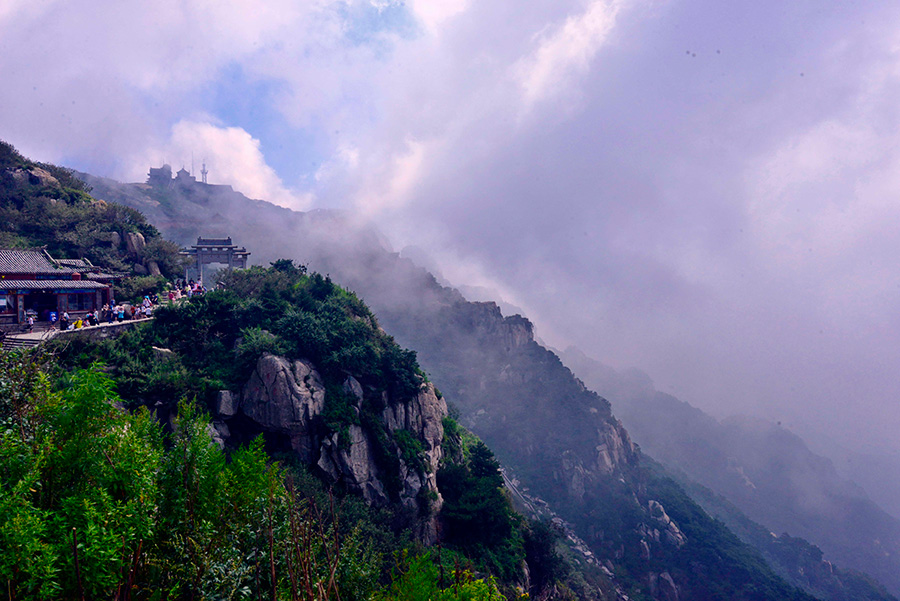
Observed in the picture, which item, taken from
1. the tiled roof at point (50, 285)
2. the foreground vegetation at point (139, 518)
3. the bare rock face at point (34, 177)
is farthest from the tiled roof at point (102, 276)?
the foreground vegetation at point (139, 518)

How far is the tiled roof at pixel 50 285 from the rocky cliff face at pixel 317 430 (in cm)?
1224

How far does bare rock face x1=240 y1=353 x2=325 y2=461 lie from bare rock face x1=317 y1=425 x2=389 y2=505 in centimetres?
96

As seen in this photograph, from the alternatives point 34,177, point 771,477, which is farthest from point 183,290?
point 771,477

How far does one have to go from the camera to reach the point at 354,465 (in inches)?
837

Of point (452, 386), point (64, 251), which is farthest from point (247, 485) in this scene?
point (452, 386)

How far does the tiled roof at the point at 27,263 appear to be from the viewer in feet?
71.8

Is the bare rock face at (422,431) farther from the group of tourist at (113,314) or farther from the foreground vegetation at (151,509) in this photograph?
the group of tourist at (113,314)

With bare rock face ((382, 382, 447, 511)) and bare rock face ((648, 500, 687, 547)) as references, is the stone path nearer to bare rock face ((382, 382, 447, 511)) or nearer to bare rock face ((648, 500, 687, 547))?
bare rock face ((382, 382, 447, 511))

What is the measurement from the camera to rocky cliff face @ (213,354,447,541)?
66.1 ft

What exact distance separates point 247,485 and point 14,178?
137 feet

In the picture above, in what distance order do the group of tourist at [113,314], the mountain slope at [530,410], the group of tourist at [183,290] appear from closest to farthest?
the group of tourist at [113,314] → the group of tourist at [183,290] → the mountain slope at [530,410]

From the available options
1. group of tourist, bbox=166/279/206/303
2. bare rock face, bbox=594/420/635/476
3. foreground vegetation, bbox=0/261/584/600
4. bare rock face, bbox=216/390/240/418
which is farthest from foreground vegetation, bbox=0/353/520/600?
bare rock face, bbox=594/420/635/476

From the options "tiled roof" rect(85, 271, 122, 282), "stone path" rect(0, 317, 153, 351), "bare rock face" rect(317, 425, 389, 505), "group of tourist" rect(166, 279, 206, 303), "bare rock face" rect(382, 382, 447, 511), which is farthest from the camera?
"group of tourist" rect(166, 279, 206, 303)

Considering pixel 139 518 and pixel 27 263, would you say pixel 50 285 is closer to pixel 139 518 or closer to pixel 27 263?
pixel 27 263
